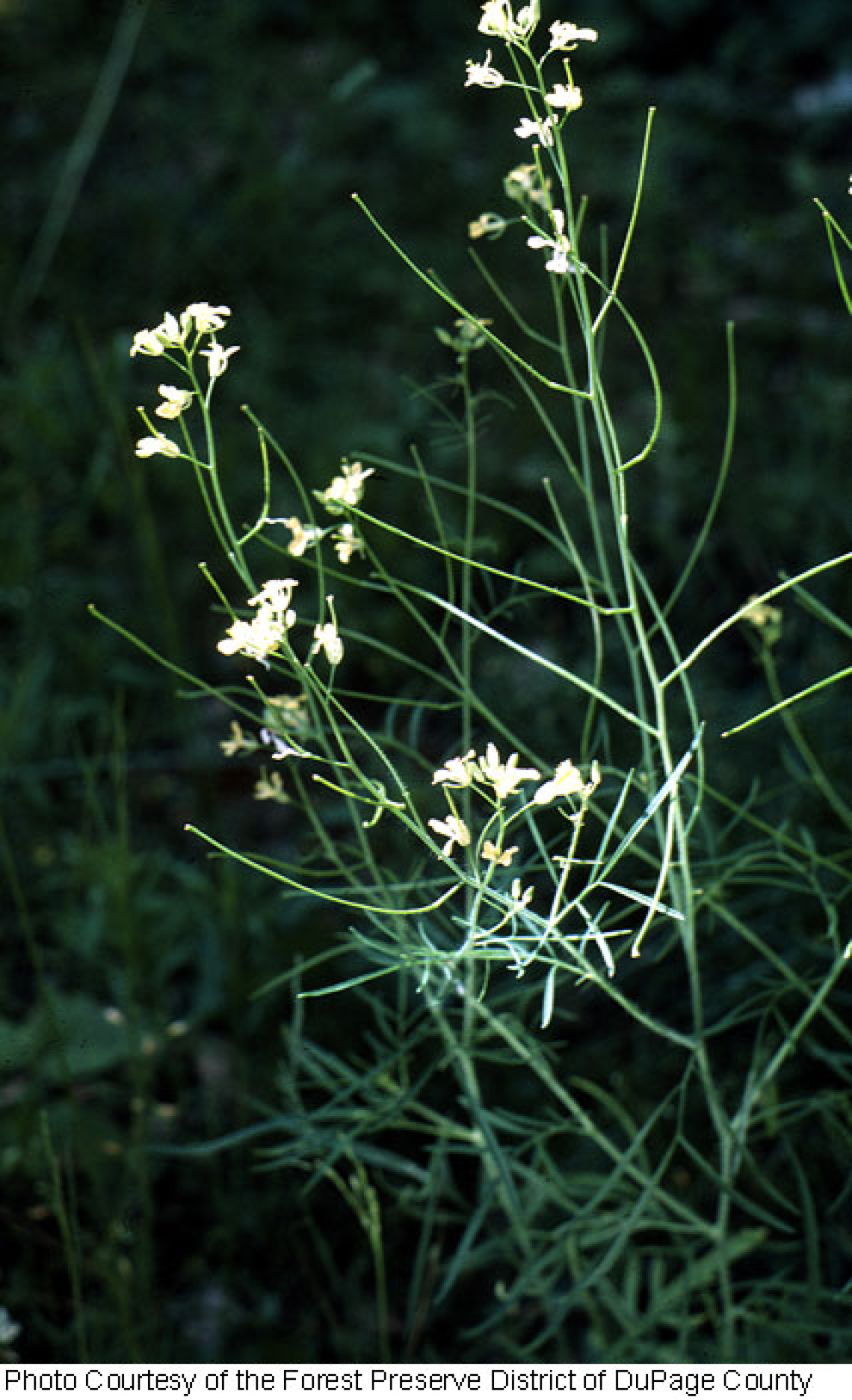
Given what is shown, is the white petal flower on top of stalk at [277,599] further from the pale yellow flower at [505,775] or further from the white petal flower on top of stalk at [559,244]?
the white petal flower on top of stalk at [559,244]

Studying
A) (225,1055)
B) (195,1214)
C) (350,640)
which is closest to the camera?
(195,1214)

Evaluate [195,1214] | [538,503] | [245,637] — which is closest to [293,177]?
[538,503]

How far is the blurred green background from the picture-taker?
5.45 feet

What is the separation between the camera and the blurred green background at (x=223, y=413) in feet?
5.45

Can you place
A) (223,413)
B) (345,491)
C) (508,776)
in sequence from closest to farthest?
(508,776)
(345,491)
(223,413)

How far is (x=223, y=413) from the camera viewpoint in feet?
9.23

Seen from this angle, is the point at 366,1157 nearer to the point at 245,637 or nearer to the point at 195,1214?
the point at 195,1214

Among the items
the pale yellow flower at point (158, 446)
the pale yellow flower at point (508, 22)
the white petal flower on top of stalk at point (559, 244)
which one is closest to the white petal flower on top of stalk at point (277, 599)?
the pale yellow flower at point (158, 446)

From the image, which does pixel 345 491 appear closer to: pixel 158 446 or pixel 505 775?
pixel 158 446

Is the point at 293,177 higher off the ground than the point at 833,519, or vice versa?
the point at 293,177

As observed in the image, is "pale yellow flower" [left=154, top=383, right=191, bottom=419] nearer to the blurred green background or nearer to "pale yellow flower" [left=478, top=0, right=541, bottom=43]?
"pale yellow flower" [left=478, top=0, right=541, bottom=43]

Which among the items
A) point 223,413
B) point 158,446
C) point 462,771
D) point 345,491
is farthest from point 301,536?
point 223,413

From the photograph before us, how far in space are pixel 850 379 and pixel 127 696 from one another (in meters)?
1.39

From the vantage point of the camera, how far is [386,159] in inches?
133
